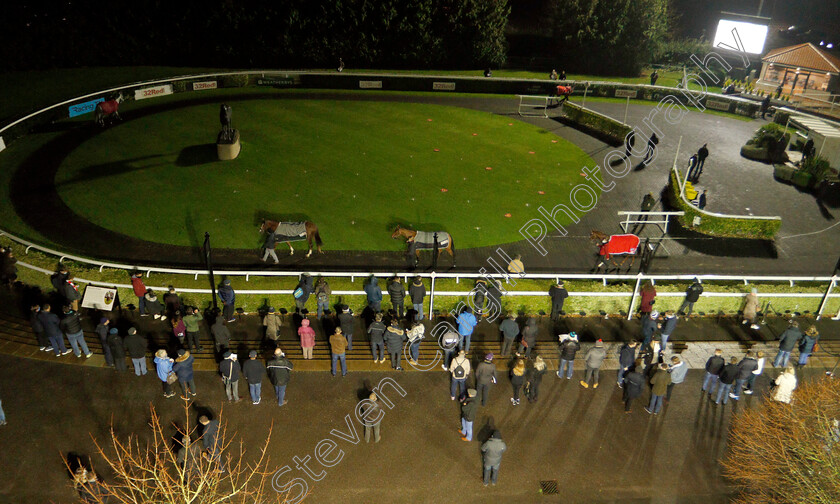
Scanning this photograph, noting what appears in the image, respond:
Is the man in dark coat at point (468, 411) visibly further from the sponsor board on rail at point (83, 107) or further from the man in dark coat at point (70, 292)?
the sponsor board on rail at point (83, 107)

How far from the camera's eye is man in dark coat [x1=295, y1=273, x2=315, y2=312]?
47.6 ft

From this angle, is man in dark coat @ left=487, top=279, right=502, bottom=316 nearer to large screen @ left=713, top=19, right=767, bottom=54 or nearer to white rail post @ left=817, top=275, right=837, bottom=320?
white rail post @ left=817, top=275, right=837, bottom=320

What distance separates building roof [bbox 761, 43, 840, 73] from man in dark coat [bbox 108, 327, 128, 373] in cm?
5828

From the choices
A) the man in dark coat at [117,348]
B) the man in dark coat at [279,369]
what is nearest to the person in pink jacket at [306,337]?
the man in dark coat at [279,369]

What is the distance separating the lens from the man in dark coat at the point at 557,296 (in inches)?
583

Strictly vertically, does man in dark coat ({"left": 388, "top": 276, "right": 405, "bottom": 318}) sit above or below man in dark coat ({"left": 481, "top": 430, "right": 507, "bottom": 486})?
above

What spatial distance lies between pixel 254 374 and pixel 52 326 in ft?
16.5

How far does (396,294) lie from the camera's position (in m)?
14.4

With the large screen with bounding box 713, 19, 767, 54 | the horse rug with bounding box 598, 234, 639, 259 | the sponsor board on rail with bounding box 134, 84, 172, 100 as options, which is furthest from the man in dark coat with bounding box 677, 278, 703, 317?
the large screen with bounding box 713, 19, 767, 54

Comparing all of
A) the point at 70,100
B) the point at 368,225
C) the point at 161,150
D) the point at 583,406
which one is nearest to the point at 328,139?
the point at 161,150

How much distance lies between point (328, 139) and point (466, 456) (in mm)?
20567

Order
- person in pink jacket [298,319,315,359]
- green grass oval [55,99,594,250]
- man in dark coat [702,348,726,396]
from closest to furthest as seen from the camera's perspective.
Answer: man in dark coat [702,348,726,396] → person in pink jacket [298,319,315,359] → green grass oval [55,99,594,250]

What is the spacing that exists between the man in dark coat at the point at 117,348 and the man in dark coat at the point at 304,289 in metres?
4.09

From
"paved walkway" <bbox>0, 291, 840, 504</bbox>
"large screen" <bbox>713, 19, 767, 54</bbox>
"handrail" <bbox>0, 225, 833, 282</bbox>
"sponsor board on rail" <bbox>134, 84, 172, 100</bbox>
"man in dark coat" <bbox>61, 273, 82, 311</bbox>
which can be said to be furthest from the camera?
"large screen" <bbox>713, 19, 767, 54</bbox>
